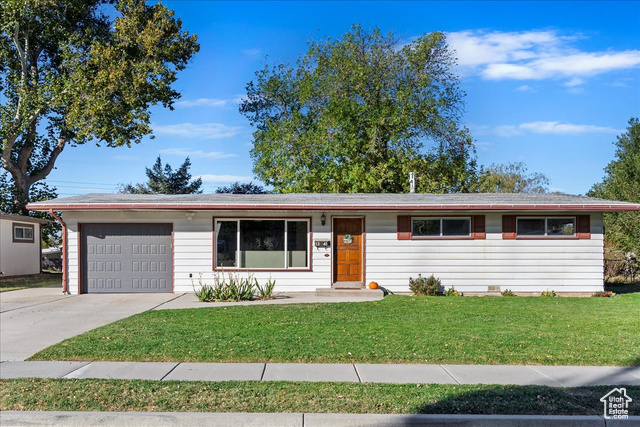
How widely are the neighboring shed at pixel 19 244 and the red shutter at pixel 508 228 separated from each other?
19494mm

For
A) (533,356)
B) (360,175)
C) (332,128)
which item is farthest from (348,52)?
(533,356)

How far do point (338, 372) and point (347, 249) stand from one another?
998cm

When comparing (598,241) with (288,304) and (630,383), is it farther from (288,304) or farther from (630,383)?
(630,383)

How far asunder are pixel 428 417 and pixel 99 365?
4.79 metres

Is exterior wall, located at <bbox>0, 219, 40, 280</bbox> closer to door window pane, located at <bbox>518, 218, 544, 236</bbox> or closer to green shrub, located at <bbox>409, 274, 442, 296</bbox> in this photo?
green shrub, located at <bbox>409, 274, 442, 296</bbox>

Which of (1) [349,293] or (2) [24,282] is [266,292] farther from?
(2) [24,282]

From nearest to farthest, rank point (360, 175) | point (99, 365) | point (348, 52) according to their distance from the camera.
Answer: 1. point (99, 365)
2. point (360, 175)
3. point (348, 52)

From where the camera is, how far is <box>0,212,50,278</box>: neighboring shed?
23.7 metres

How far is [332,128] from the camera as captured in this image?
30.2 m

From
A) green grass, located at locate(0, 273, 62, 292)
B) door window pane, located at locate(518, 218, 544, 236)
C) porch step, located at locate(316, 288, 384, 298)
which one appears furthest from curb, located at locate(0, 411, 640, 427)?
green grass, located at locate(0, 273, 62, 292)

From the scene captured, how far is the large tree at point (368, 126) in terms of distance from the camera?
1185 inches

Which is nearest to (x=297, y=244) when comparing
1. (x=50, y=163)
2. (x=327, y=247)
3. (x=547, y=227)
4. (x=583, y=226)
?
(x=327, y=247)

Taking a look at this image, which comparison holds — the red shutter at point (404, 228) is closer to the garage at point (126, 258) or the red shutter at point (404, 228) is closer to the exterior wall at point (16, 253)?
the garage at point (126, 258)

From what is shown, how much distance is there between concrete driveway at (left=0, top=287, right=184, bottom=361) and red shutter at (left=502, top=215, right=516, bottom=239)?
10.00m
